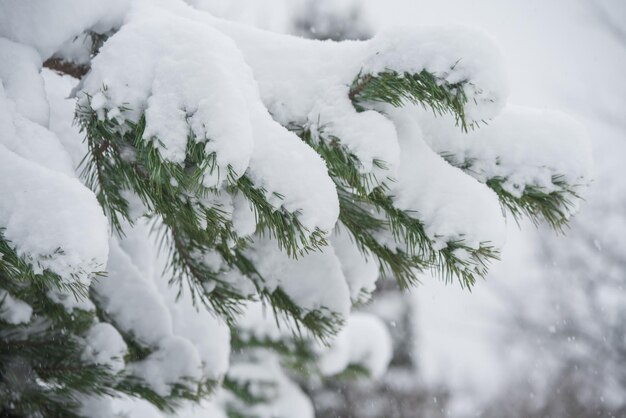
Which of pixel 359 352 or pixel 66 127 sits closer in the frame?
pixel 66 127

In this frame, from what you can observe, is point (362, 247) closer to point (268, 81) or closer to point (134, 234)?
point (268, 81)

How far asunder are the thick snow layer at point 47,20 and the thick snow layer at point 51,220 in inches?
17.0

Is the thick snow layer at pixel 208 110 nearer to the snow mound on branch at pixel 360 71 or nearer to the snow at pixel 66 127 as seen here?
the snow mound on branch at pixel 360 71

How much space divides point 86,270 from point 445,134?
0.84 meters

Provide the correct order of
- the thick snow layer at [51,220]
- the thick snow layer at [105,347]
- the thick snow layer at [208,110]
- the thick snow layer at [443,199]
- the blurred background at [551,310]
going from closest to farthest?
the thick snow layer at [51,220], the thick snow layer at [208,110], the thick snow layer at [443,199], the thick snow layer at [105,347], the blurred background at [551,310]

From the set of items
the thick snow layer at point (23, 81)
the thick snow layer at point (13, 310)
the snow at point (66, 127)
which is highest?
the thick snow layer at point (23, 81)

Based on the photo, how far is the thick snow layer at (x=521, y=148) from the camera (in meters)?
1.15

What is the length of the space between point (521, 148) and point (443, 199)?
0.26 metres

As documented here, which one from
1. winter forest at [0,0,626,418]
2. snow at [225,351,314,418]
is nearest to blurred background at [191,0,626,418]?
snow at [225,351,314,418]

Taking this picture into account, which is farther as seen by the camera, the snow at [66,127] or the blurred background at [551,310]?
the blurred background at [551,310]

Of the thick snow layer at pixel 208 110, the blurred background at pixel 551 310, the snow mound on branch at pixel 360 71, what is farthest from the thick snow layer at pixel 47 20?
the blurred background at pixel 551 310

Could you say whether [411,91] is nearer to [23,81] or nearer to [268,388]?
[23,81]

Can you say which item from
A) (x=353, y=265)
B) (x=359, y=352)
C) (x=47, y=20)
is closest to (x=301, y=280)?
(x=353, y=265)

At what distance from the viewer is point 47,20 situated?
119 centimetres
